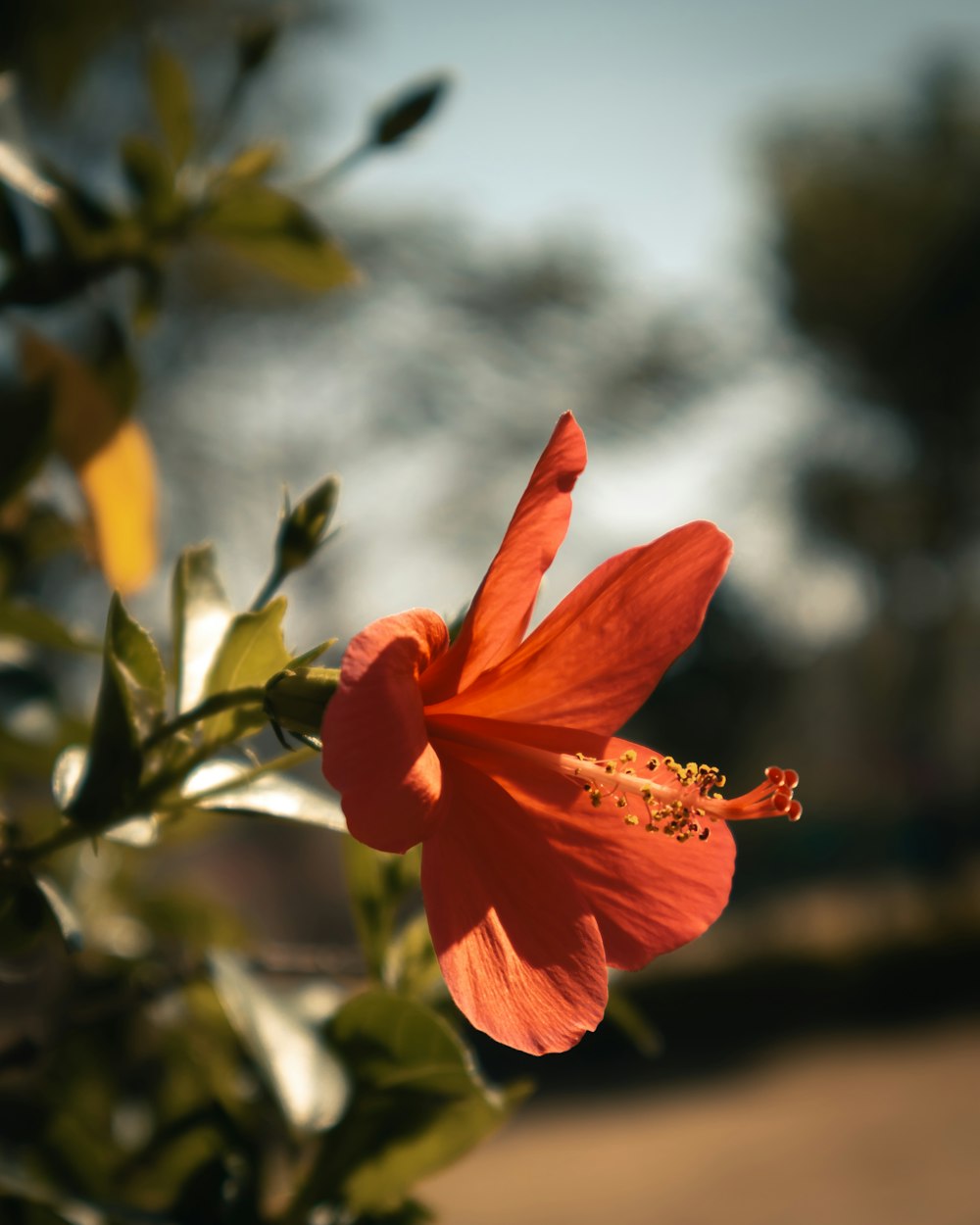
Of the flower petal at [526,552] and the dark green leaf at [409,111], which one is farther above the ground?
the dark green leaf at [409,111]

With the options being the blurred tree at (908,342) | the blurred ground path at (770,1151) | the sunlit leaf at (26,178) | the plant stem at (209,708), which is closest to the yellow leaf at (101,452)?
the sunlit leaf at (26,178)

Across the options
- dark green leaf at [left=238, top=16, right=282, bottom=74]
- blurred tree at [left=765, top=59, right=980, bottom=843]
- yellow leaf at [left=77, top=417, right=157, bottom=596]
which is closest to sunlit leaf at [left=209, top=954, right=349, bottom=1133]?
yellow leaf at [left=77, top=417, right=157, bottom=596]

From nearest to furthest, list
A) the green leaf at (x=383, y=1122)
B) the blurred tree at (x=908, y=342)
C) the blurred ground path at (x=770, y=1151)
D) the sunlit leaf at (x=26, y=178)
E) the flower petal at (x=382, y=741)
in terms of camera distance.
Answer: the flower petal at (x=382, y=741) → the green leaf at (x=383, y=1122) → the sunlit leaf at (x=26, y=178) → the blurred ground path at (x=770, y=1151) → the blurred tree at (x=908, y=342)

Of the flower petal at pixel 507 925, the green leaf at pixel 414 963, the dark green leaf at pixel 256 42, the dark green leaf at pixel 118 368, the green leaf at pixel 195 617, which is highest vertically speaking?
the dark green leaf at pixel 256 42

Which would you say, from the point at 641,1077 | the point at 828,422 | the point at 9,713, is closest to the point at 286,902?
the point at 641,1077

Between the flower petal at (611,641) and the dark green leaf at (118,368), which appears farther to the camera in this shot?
the dark green leaf at (118,368)

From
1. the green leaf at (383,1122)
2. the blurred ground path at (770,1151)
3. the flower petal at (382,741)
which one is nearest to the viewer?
the flower petal at (382,741)

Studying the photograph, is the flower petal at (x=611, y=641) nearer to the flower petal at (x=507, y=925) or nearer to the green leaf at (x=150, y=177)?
the flower petal at (x=507, y=925)
